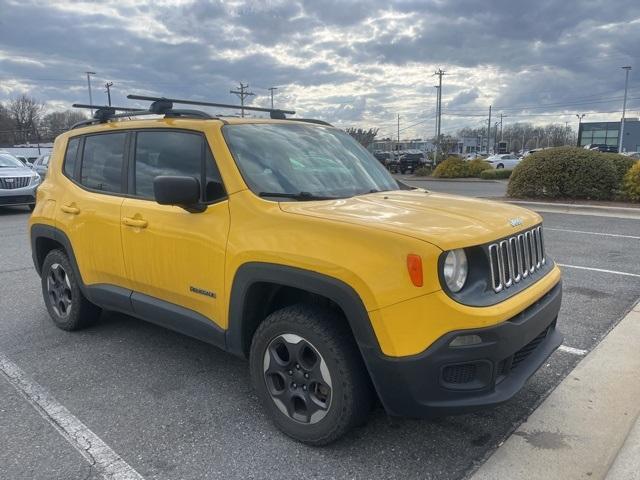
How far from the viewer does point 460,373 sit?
2.51 metres

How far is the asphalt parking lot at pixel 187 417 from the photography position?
2762 mm

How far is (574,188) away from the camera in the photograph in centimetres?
1392

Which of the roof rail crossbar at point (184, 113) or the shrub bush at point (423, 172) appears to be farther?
the shrub bush at point (423, 172)

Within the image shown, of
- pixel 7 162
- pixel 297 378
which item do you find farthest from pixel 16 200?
pixel 297 378

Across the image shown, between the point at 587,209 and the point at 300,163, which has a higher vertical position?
the point at 300,163

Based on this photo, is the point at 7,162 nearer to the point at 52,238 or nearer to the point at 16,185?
the point at 16,185

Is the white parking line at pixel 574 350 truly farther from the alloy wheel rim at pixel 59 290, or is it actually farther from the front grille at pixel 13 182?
the front grille at pixel 13 182

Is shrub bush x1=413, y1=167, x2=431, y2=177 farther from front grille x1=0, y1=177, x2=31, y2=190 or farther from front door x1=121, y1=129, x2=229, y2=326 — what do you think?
front door x1=121, y1=129, x2=229, y2=326

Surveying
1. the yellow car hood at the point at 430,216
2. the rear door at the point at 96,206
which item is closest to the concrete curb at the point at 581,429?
the yellow car hood at the point at 430,216

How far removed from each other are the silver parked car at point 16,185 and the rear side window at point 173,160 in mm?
12165

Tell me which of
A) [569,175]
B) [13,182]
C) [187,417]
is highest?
[569,175]

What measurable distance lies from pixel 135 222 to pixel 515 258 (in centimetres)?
250

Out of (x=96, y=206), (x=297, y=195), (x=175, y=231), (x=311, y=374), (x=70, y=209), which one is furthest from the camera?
(x=70, y=209)

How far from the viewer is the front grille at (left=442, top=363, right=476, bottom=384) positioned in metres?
2.49
